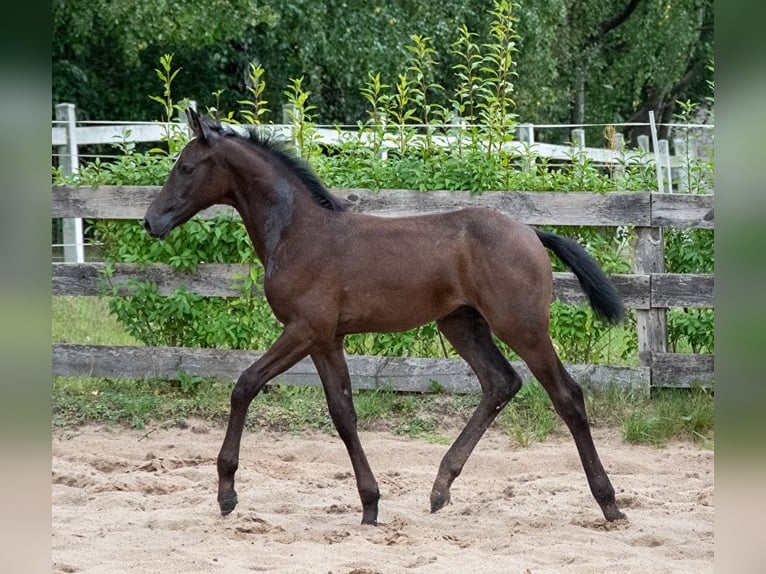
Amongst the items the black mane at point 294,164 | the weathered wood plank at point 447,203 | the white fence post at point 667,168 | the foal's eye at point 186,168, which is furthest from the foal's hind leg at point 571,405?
the white fence post at point 667,168

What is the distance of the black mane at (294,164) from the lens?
532 centimetres

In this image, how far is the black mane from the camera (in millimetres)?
5324

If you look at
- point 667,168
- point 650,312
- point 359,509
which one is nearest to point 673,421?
point 650,312

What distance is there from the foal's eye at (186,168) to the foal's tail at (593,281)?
76.3 inches

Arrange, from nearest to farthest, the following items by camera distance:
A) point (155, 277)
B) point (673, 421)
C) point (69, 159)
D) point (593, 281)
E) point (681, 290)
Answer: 1. point (593, 281)
2. point (673, 421)
3. point (681, 290)
4. point (155, 277)
5. point (69, 159)

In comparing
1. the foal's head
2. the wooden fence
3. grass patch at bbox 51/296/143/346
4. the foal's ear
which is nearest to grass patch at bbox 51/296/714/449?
the wooden fence

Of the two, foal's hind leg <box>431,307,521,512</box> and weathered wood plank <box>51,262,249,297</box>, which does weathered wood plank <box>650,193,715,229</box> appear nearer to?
foal's hind leg <box>431,307,521,512</box>

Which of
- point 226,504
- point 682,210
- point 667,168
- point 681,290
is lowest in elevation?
point 226,504

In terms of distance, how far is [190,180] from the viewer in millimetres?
5227

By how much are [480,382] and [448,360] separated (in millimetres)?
1985

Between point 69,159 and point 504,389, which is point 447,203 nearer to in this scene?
point 504,389

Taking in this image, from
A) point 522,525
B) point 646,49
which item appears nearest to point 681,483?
point 522,525
